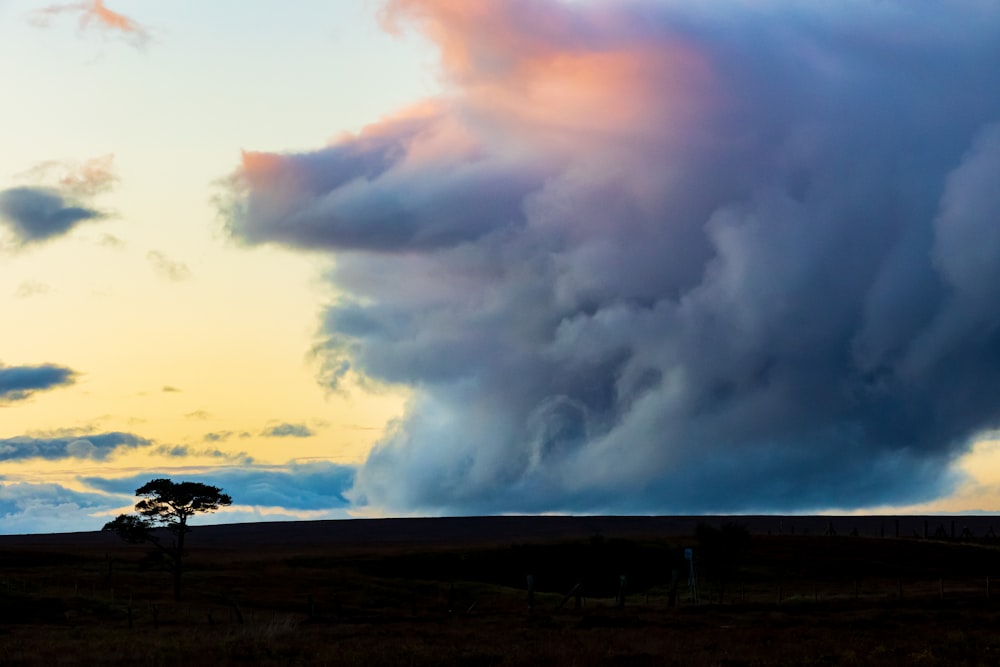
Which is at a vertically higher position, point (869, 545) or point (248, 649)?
point (869, 545)

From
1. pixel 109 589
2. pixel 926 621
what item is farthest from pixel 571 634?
pixel 109 589

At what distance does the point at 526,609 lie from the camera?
69562mm

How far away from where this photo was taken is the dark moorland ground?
1492 inches

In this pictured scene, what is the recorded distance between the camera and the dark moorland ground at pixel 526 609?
3791 cm

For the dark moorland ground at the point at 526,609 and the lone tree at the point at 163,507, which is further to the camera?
the lone tree at the point at 163,507

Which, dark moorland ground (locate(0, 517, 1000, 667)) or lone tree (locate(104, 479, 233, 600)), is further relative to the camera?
lone tree (locate(104, 479, 233, 600))

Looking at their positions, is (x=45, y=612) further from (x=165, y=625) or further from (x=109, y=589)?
(x=109, y=589)

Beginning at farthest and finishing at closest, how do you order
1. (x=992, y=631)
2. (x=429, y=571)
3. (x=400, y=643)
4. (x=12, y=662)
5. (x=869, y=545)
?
(x=869, y=545), (x=429, y=571), (x=992, y=631), (x=400, y=643), (x=12, y=662)

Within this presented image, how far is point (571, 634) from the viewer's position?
150 ft

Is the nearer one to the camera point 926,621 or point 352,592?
point 926,621

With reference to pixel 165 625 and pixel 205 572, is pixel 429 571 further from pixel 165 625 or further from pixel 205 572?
pixel 165 625

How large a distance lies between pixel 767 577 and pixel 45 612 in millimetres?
62597

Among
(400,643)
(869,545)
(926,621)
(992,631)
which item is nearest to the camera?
(400,643)

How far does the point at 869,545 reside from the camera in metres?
120
